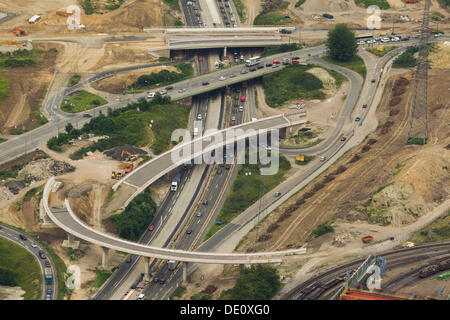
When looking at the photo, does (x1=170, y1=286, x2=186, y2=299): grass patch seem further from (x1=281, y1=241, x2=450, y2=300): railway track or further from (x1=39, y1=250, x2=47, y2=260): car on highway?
(x1=39, y1=250, x2=47, y2=260): car on highway

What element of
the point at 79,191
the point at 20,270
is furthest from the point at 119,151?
the point at 20,270

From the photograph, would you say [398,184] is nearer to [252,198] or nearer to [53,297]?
[252,198]

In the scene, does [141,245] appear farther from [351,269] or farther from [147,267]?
[351,269]

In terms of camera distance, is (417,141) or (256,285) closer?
(256,285)

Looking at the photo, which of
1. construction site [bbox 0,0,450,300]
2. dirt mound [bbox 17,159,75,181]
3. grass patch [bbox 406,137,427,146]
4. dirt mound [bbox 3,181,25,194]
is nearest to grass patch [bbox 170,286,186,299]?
construction site [bbox 0,0,450,300]

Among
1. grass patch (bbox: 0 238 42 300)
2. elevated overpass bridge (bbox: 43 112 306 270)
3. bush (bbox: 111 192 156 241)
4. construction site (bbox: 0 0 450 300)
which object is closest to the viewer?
grass patch (bbox: 0 238 42 300)

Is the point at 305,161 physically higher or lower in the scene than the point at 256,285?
higher
